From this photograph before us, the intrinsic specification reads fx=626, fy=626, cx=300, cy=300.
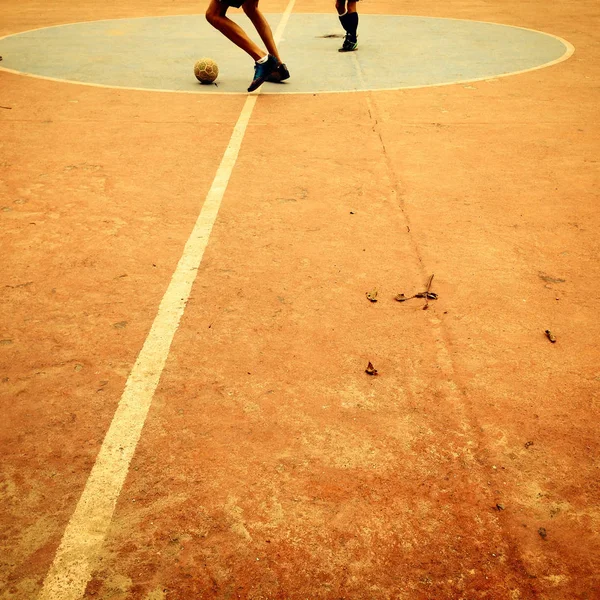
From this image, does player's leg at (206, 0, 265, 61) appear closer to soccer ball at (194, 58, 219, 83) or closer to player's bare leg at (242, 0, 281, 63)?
player's bare leg at (242, 0, 281, 63)

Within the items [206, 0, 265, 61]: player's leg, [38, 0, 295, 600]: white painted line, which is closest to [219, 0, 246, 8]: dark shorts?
[206, 0, 265, 61]: player's leg

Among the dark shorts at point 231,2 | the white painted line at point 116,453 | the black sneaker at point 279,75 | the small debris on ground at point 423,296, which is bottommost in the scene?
the black sneaker at point 279,75

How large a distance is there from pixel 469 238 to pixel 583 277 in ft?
2.61

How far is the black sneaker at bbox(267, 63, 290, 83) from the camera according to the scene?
318 inches

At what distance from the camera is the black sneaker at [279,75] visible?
8.09 m

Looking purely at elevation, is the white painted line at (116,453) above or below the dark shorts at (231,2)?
below

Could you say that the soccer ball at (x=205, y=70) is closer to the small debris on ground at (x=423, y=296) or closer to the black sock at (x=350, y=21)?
the black sock at (x=350, y=21)

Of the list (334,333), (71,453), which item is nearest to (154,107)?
(334,333)

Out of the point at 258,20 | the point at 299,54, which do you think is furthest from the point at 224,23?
the point at 299,54

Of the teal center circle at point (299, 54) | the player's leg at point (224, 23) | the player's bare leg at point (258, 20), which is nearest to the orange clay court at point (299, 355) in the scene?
the player's leg at point (224, 23)

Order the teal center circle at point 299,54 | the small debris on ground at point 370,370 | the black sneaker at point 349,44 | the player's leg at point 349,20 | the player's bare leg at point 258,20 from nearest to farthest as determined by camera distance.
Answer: the small debris on ground at point 370,370
the player's bare leg at point 258,20
the teal center circle at point 299,54
the player's leg at point 349,20
the black sneaker at point 349,44

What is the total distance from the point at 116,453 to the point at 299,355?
1.01m

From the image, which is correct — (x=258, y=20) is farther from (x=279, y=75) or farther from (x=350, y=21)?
(x=350, y=21)

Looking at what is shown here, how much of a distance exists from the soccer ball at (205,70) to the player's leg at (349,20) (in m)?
2.80
